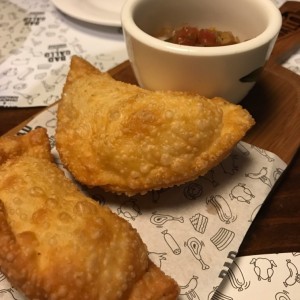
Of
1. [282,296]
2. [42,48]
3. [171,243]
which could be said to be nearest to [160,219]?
[171,243]

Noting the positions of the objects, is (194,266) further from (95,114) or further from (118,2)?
(118,2)

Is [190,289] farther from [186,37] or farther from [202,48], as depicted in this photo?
[186,37]

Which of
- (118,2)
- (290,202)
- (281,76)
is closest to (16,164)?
(290,202)

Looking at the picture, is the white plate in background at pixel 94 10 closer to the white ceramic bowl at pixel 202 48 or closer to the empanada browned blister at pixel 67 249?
the white ceramic bowl at pixel 202 48

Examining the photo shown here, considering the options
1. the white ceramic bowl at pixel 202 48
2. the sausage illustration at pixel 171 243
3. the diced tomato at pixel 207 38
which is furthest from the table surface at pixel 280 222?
the diced tomato at pixel 207 38

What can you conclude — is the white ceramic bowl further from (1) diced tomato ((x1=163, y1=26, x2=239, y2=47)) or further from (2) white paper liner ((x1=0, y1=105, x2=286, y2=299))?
(2) white paper liner ((x1=0, y1=105, x2=286, y2=299))

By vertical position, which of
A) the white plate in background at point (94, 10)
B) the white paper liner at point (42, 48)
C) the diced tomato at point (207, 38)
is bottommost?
the white paper liner at point (42, 48)

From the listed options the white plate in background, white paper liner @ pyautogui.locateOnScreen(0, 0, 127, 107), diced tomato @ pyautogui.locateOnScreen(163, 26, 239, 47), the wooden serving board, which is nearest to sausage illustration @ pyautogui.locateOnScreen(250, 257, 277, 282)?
the wooden serving board

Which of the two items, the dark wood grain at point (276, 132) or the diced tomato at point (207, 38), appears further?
the diced tomato at point (207, 38)

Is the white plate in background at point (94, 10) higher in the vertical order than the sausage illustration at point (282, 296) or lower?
lower
